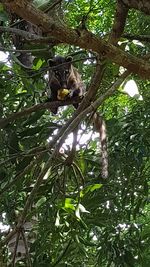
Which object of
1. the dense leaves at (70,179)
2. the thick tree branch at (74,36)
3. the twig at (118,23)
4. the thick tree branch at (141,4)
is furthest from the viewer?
the dense leaves at (70,179)

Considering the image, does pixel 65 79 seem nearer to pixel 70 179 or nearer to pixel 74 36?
pixel 70 179

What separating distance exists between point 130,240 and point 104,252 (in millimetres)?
206

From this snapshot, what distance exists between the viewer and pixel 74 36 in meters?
1.48

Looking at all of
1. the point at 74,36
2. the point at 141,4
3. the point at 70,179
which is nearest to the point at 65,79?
the point at 70,179

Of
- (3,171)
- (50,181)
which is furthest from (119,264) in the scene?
(3,171)

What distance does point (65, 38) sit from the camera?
1475mm

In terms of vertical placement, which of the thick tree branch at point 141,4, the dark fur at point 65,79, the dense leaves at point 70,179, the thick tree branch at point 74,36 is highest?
the dark fur at point 65,79

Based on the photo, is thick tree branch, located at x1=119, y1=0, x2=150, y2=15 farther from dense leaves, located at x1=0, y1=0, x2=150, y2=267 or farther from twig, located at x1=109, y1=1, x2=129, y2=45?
dense leaves, located at x1=0, y1=0, x2=150, y2=267

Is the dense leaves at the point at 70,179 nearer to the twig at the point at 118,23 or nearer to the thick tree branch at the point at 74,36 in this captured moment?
the twig at the point at 118,23

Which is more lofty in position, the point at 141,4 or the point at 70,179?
the point at 141,4

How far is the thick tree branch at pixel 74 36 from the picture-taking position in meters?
1.37

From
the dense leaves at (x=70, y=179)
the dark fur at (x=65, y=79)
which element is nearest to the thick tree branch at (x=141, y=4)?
the dense leaves at (x=70, y=179)

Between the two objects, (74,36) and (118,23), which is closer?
(74,36)

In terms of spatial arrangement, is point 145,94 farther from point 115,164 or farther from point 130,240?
point 130,240
